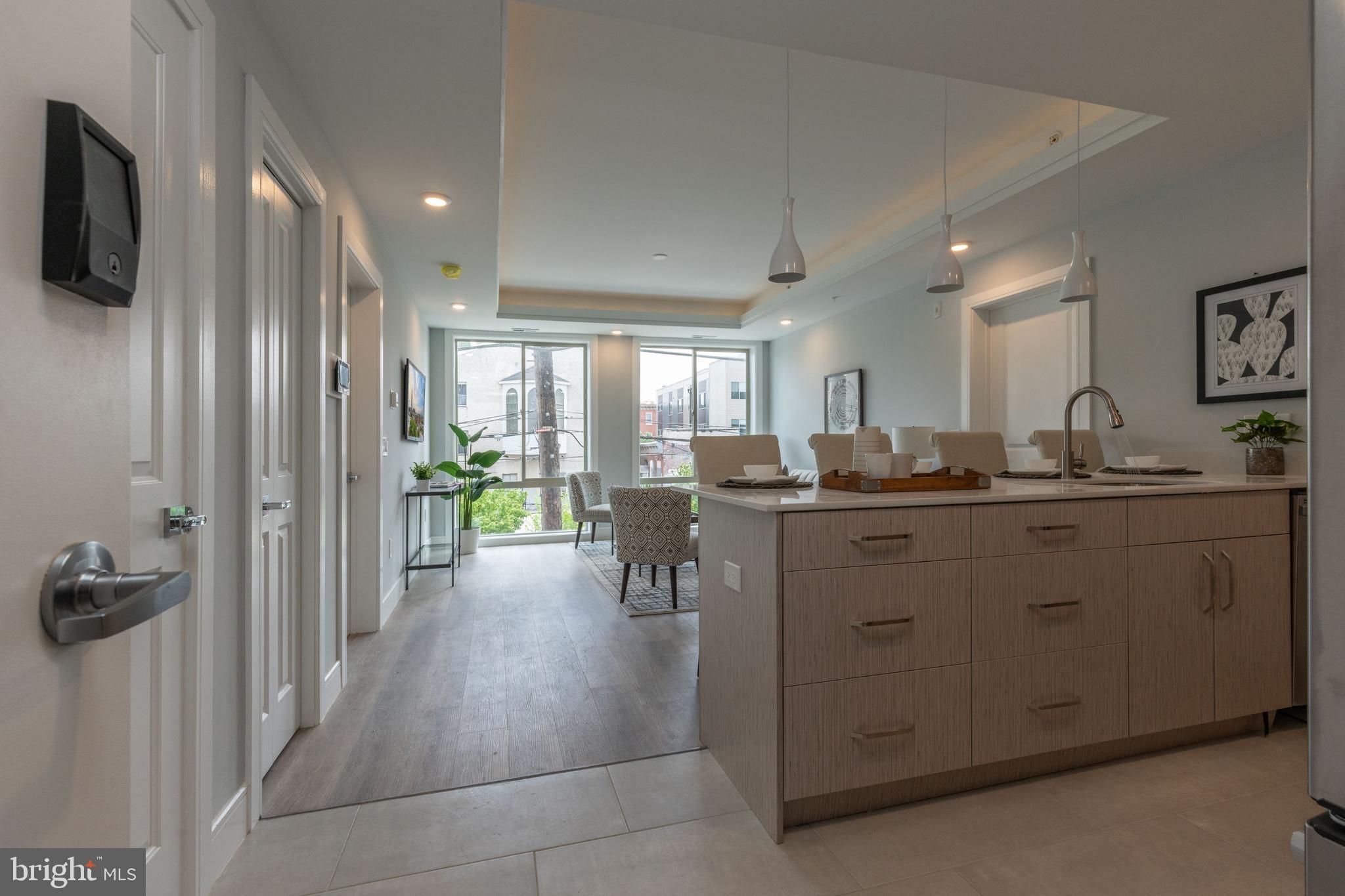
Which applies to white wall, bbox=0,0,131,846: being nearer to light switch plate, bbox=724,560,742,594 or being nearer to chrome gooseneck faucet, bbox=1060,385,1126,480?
light switch plate, bbox=724,560,742,594

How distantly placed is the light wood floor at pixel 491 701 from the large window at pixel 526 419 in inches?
114

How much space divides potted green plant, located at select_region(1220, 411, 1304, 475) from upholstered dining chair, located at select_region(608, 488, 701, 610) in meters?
2.76

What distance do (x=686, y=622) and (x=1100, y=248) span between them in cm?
324

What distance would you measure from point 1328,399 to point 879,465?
68.6 inches

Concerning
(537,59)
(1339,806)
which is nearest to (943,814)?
(1339,806)

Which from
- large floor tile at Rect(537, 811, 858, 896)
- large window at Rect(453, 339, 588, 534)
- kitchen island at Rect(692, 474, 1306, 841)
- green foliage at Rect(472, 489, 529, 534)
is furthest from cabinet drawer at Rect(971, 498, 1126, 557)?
green foliage at Rect(472, 489, 529, 534)

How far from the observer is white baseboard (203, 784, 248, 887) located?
146 cm

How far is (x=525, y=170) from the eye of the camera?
12.1 feet

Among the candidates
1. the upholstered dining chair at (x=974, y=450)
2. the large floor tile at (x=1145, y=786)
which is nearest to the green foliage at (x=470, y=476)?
the upholstered dining chair at (x=974, y=450)

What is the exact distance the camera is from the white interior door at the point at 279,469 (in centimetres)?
190

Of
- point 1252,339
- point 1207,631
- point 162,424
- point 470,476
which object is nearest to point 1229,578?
point 1207,631

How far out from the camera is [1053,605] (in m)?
1.83

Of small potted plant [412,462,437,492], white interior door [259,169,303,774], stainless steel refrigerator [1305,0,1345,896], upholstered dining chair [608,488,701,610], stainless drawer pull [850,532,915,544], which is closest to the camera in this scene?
stainless steel refrigerator [1305,0,1345,896]

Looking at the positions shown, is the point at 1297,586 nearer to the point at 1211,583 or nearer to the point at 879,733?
the point at 1211,583
